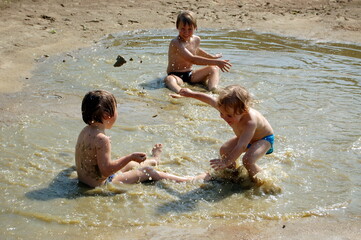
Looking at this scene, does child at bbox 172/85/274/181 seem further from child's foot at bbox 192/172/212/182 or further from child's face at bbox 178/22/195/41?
child's face at bbox 178/22/195/41

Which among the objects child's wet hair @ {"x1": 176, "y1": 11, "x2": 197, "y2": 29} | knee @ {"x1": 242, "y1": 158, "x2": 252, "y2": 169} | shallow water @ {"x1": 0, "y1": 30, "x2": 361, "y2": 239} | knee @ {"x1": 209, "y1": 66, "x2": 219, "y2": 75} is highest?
child's wet hair @ {"x1": 176, "y1": 11, "x2": 197, "y2": 29}

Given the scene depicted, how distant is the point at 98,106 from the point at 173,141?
1.37 metres

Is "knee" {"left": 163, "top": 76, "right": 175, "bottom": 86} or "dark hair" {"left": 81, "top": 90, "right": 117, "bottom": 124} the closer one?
"dark hair" {"left": 81, "top": 90, "right": 117, "bottom": 124}

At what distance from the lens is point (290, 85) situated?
7.38 meters

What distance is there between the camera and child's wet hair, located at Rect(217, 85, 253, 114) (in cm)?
440

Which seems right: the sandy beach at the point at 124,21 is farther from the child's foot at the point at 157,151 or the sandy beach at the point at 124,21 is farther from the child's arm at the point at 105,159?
the child's arm at the point at 105,159

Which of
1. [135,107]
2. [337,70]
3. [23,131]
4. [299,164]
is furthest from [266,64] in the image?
[23,131]

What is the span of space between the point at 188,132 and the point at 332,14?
7505 mm

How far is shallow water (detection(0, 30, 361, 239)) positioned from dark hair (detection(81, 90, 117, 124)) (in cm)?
66

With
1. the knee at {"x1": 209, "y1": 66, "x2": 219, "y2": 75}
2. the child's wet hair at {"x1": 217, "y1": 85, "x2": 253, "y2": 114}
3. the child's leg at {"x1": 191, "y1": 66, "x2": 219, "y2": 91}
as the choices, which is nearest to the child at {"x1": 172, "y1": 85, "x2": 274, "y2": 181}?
the child's wet hair at {"x1": 217, "y1": 85, "x2": 253, "y2": 114}

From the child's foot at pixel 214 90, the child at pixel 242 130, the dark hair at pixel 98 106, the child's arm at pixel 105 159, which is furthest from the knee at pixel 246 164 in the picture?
the child's foot at pixel 214 90

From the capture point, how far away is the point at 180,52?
25.4ft

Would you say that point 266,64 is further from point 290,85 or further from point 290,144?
point 290,144

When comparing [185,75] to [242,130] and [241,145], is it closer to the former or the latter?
[242,130]
